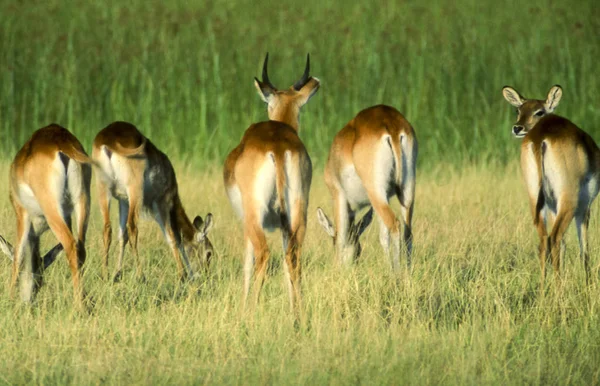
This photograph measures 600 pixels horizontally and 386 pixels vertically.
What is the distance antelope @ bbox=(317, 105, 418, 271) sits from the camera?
7.91 meters

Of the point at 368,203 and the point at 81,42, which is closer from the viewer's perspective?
the point at 368,203

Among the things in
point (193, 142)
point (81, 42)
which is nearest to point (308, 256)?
point (193, 142)

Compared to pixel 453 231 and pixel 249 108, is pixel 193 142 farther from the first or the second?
pixel 453 231

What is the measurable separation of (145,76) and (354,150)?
24.1ft

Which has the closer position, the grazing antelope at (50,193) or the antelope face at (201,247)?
the grazing antelope at (50,193)

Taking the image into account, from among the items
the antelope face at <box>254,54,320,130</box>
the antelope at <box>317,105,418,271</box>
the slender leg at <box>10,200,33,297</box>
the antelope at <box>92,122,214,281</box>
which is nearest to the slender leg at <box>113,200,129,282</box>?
the antelope at <box>92,122,214,281</box>

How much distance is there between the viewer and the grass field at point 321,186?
573cm

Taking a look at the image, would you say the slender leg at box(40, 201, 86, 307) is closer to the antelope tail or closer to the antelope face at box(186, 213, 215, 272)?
the antelope tail

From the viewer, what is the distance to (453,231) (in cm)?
933

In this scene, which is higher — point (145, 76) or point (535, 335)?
point (145, 76)

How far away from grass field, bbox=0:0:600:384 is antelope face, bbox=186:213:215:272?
112 mm

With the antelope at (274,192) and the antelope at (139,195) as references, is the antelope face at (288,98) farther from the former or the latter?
the antelope at (274,192)

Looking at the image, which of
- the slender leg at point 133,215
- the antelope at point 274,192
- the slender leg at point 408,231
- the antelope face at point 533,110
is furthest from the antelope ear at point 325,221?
the antelope face at point 533,110

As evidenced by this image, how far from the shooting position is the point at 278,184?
679 centimetres
